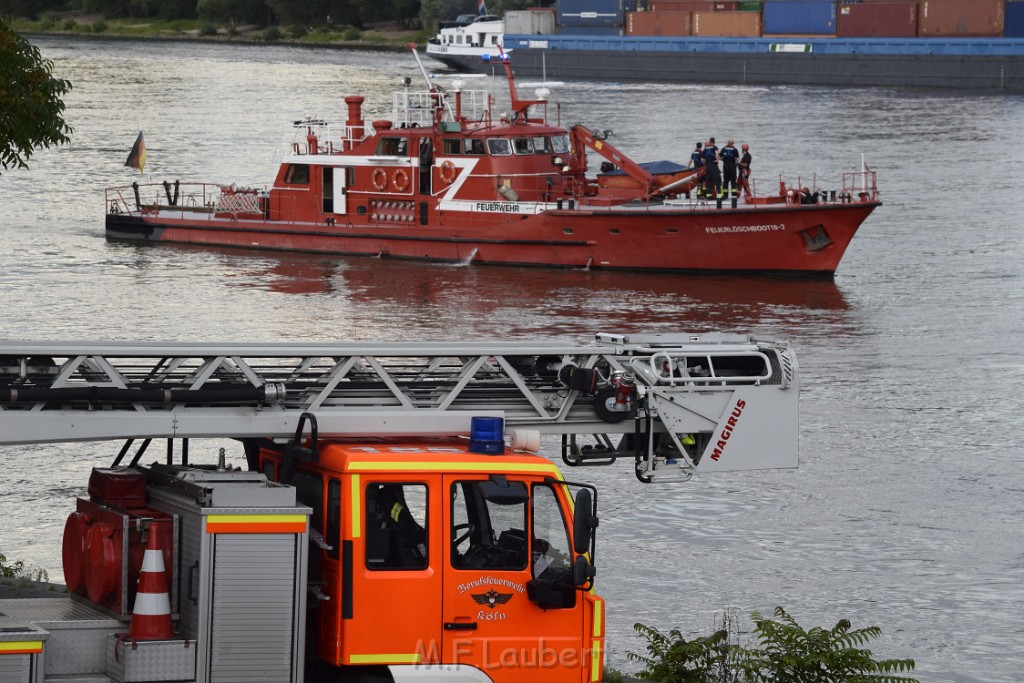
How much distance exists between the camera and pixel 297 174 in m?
36.1

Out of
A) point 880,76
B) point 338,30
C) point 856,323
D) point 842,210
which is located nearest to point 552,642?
point 856,323

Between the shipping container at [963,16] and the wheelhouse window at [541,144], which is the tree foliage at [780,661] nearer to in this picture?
→ the wheelhouse window at [541,144]

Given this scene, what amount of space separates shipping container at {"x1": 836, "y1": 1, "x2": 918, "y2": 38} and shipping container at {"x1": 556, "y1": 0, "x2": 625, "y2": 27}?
1573 cm

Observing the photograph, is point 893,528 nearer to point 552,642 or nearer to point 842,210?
point 552,642

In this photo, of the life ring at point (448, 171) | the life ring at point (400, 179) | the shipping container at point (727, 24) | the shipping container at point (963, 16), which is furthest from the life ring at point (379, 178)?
the shipping container at point (727, 24)

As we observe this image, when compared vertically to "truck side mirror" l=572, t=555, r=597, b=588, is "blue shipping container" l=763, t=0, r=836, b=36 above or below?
above

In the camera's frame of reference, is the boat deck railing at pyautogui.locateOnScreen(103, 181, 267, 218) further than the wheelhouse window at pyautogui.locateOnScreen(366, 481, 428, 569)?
Yes

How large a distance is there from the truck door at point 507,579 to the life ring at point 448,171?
25912 millimetres

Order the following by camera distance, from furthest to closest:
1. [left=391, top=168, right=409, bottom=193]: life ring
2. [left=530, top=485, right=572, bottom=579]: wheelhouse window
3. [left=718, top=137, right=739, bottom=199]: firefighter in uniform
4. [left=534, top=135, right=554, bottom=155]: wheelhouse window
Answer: [left=391, top=168, right=409, bottom=193]: life ring < [left=534, top=135, right=554, bottom=155]: wheelhouse window < [left=718, top=137, right=739, bottom=199]: firefighter in uniform < [left=530, top=485, right=572, bottom=579]: wheelhouse window

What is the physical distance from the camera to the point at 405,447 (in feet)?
28.5

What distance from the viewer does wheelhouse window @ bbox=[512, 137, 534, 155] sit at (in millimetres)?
34000

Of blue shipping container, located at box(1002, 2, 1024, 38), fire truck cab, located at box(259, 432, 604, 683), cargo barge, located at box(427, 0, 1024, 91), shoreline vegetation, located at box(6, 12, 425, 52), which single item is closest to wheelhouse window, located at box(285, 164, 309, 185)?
fire truck cab, located at box(259, 432, 604, 683)

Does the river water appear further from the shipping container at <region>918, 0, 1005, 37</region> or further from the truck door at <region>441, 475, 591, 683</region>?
the shipping container at <region>918, 0, 1005, 37</region>

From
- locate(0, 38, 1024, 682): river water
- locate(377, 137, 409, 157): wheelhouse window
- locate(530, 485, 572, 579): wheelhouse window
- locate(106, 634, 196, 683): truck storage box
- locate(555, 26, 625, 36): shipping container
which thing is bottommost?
locate(0, 38, 1024, 682): river water
